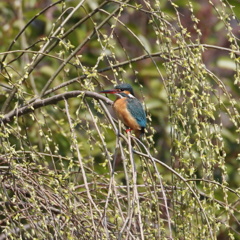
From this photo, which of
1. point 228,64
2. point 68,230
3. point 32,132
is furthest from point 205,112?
point 228,64

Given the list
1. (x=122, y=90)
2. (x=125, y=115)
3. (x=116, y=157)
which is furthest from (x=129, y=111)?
(x=116, y=157)

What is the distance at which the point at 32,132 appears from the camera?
409 centimetres

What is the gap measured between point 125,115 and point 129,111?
0.9 inches

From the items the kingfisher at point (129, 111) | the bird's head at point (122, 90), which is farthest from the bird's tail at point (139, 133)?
the bird's head at point (122, 90)

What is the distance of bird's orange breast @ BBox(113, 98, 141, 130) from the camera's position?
2648mm

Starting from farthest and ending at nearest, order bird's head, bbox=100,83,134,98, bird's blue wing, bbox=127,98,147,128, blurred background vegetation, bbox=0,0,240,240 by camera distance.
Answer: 1. bird's head, bbox=100,83,134,98
2. bird's blue wing, bbox=127,98,147,128
3. blurred background vegetation, bbox=0,0,240,240

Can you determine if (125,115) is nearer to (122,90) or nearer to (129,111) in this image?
(129,111)

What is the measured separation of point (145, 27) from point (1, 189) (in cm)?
322

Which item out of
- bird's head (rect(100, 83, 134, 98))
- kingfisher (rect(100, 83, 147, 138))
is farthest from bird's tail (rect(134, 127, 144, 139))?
bird's head (rect(100, 83, 134, 98))

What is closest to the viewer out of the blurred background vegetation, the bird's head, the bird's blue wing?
the blurred background vegetation

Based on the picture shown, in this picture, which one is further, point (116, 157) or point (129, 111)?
point (129, 111)

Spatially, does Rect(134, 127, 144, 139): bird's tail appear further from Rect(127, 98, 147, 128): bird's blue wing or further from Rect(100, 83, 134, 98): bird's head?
Rect(100, 83, 134, 98): bird's head

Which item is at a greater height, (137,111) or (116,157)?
(137,111)

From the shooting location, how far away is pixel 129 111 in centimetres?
269
